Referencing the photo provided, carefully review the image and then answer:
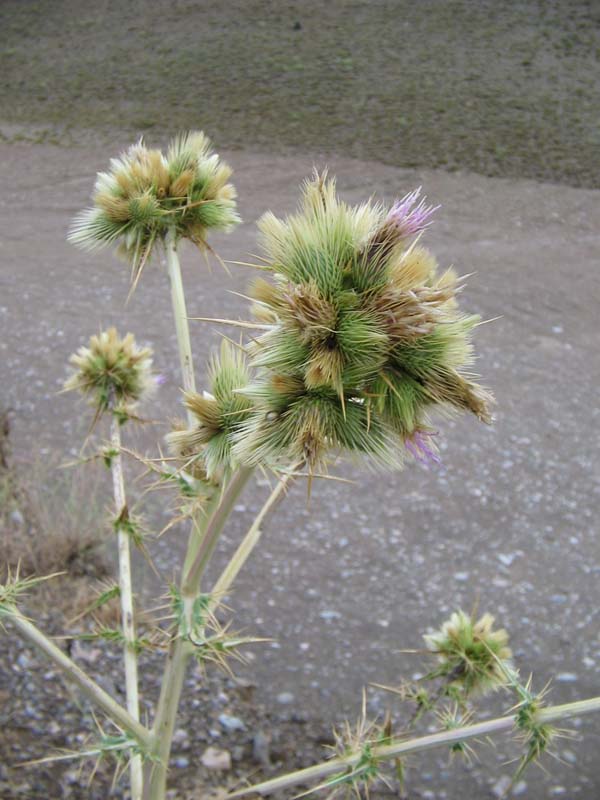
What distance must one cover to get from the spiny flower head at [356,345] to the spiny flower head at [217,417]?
141 mm

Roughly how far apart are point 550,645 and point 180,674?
2.25m

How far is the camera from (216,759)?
2803mm

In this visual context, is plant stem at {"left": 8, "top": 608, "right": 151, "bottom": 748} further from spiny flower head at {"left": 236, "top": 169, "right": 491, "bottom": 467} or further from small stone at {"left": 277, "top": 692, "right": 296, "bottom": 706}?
small stone at {"left": 277, "top": 692, "right": 296, "bottom": 706}

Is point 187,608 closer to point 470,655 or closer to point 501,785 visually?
point 470,655

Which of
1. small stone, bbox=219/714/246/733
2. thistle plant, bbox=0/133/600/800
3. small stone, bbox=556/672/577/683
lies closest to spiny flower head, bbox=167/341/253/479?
thistle plant, bbox=0/133/600/800

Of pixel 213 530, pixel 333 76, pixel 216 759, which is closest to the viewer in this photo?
pixel 213 530

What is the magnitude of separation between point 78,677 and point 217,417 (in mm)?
534

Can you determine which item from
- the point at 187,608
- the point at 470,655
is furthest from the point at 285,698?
the point at 187,608

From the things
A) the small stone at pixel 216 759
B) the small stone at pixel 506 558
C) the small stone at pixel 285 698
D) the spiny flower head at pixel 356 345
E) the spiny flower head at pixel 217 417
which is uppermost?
the spiny flower head at pixel 356 345

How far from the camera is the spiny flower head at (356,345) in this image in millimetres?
1128

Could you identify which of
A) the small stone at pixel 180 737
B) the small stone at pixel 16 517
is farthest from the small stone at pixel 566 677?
the small stone at pixel 16 517

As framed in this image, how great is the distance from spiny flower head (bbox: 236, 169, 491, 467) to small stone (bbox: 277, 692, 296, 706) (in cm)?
216

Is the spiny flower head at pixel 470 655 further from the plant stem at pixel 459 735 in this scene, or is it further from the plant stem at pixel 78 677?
the plant stem at pixel 78 677

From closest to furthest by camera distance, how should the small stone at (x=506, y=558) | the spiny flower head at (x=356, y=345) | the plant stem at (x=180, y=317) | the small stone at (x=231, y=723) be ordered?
the spiny flower head at (x=356, y=345) < the plant stem at (x=180, y=317) < the small stone at (x=231, y=723) < the small stone at (x=506, y=558)
